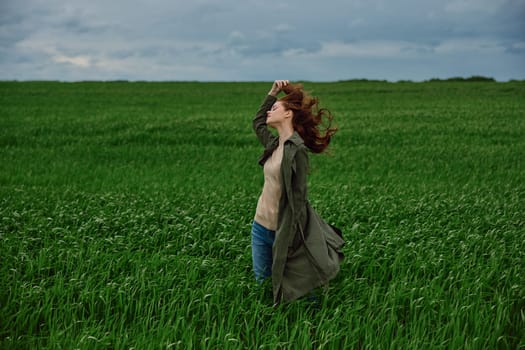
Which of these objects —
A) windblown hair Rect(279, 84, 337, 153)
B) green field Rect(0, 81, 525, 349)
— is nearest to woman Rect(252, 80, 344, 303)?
windblown hair Rect(279, 84, 337, 153)

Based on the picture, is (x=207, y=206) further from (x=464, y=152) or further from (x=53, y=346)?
(x=464, y=152)

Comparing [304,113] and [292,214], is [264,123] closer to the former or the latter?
[304,113]

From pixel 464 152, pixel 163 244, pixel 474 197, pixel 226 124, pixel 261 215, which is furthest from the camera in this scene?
pixel 226 124

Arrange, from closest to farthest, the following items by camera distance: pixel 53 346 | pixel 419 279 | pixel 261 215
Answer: pixel 53 346
pixel 261 215
pixel 419 279

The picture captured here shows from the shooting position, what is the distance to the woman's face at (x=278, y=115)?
526cm

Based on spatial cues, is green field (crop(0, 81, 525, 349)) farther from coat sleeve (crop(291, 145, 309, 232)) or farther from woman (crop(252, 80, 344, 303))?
coat sleeve (crop(291, 145, 309, 232))

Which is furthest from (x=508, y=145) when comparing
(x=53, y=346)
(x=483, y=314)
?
(x=53, y=346)

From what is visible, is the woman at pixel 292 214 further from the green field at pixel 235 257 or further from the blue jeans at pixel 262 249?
the green field at pixel 235 257

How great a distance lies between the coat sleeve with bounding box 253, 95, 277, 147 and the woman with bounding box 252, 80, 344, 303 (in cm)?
6

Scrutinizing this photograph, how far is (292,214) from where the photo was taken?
4.99 metres

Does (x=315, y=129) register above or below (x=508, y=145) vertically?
above

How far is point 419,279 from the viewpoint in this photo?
20.7 ft

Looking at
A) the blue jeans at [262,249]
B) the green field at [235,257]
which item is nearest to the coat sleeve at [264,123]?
the blue jeans at [262,249]

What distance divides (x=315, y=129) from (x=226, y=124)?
18086 millimetres
